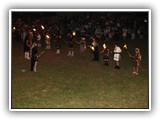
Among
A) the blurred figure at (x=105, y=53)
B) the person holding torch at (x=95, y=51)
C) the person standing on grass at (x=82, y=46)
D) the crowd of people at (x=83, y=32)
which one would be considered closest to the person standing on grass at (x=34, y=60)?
the crowd of people at (x=83, y=32)

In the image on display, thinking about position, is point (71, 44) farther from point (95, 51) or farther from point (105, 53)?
A: point (105, 53)

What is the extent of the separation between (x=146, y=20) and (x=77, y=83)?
67.8 inches

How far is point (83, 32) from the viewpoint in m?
12.0

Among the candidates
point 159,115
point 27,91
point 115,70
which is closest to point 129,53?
point 115,70

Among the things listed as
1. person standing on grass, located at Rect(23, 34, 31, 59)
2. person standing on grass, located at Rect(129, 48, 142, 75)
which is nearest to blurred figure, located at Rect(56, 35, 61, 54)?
person standing on grass, located at Rect(23, 34, 31, 59)

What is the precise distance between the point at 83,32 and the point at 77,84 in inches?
38.6

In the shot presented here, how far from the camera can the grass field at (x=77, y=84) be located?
460 inches

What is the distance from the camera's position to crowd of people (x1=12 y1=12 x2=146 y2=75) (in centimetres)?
1183

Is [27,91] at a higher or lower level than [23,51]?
lower

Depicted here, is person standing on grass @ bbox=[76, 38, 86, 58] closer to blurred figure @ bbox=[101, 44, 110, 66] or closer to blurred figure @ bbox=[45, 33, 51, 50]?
blurred figure @ bbox=[101, 44, 110, 66]

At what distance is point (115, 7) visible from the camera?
463 inches

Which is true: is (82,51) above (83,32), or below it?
below

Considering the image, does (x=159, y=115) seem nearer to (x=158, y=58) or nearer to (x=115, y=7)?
(x=158, y=58)

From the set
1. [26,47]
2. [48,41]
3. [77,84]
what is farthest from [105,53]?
[26,47]
